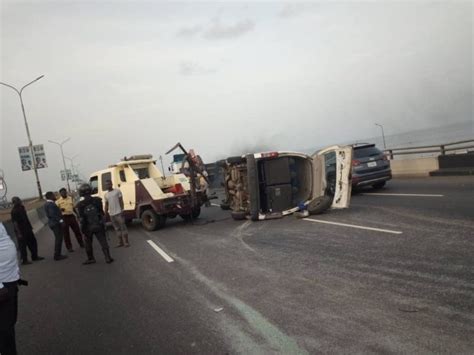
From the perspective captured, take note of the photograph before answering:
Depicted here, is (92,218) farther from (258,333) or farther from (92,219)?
(258,333)

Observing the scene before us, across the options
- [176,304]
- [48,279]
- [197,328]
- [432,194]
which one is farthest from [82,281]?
[432,194]

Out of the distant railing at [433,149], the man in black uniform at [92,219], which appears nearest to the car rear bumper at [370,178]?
the distant railing at [433,149]

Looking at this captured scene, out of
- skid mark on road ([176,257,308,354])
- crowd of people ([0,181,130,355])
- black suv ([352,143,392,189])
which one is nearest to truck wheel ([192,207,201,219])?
crowd of people ([0,181,130,355])

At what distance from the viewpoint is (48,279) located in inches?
357

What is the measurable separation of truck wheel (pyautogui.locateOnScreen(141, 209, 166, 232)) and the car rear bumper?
6596 mm

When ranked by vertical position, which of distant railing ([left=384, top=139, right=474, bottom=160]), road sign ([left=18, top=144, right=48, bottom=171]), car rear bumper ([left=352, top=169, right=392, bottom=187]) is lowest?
car rear bumper ([left=352, top=169, right=392, bottom=187])

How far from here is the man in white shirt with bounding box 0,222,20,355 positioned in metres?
4.04

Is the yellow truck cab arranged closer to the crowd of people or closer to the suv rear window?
the crowd of people

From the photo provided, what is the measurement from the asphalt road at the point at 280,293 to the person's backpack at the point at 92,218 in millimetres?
842

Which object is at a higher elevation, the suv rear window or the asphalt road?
the suv rear window

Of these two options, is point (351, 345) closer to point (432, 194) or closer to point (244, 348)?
point (244, 348)

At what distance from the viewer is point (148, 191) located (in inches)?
543

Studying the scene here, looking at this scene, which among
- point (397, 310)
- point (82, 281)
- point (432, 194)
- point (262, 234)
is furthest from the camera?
point (432, 194)

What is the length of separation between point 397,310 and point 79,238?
10.3 m
